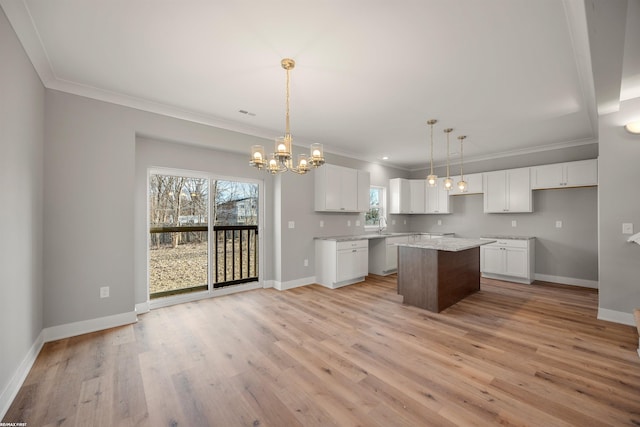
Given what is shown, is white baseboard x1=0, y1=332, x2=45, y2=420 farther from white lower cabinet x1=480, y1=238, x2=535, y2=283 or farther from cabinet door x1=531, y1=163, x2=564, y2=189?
cabinet door x1=531, y1=163, x2=564, y2=189

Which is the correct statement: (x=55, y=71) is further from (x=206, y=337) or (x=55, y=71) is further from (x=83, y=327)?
(x=206, y=337)

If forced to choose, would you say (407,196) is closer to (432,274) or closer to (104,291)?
(432,274)

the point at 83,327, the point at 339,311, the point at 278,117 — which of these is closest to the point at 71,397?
the point at 83,327

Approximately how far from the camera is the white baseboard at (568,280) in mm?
4836

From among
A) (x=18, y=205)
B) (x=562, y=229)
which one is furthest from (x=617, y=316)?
(x=18, y=205)

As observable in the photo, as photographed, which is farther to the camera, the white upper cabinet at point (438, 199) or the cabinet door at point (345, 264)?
the white upper cabinet at point (438, 199)

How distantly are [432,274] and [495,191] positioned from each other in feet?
10.8

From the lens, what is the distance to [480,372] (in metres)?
2.18

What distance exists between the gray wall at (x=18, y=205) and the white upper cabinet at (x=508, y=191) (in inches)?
279

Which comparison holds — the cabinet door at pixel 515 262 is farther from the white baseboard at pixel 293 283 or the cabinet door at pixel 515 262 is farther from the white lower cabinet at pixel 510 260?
the white baseboard at pixel 293 283

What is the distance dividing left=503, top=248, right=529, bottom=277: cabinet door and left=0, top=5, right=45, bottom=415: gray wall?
678 centimetres

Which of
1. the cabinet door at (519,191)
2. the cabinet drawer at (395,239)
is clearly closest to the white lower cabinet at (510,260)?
the cabinet door at (519,191)

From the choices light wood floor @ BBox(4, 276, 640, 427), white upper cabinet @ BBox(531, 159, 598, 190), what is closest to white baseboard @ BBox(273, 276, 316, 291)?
light wood floor @ BBox(4, 276, 640, 427)

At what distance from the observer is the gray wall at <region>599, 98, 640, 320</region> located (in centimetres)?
310
